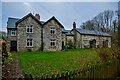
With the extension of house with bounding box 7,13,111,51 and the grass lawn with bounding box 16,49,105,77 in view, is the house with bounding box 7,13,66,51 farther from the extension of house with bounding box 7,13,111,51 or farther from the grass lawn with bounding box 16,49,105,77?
the grass lawn with bounding box 16,49,105,77

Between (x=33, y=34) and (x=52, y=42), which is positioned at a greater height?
A: (x=33, y=34)

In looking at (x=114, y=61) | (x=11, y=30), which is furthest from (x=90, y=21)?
(x=114, y=61)

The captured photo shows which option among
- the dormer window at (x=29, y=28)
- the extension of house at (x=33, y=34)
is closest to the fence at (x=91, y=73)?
the extension of house at (x=33, y=34)

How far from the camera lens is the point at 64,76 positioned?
16.4 feet

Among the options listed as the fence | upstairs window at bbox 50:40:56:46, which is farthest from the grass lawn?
upstairs window at bbox 50:40:56:46

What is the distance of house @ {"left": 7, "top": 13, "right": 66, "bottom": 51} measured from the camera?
3675 centimetres

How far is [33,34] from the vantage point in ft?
124

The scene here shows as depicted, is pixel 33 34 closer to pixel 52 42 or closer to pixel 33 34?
pixel 33 34

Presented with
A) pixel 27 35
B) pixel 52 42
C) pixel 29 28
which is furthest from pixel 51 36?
pixel 27 35

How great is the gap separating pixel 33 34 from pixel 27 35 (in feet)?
3.97

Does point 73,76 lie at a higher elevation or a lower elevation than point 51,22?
lower

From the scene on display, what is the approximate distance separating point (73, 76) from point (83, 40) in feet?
158

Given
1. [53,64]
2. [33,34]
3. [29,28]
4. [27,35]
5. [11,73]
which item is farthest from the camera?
[33,34]

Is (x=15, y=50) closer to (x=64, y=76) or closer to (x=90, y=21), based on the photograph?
(x=64, y=76)
